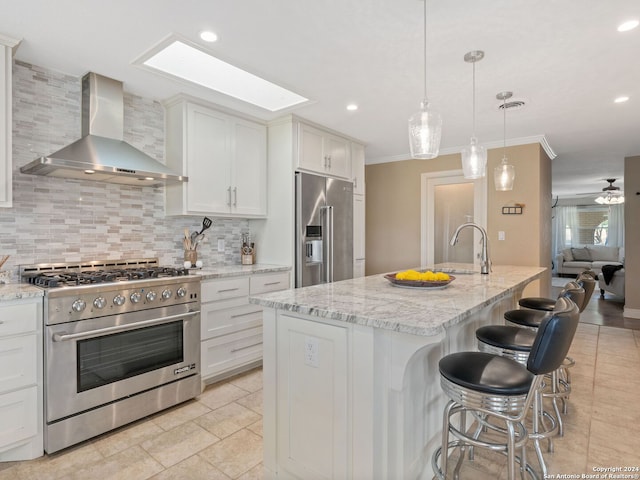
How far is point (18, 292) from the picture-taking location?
199 centimetres

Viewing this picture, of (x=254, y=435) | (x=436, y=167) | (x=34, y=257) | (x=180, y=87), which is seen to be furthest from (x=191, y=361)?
(x=436, y=167)

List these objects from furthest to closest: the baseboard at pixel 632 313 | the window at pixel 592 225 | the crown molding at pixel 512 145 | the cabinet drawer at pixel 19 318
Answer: the window at pixel 592 225 < the baseboard at pixel 632 313 < the crown molding at pixel 512 145 < the cabinet drawer at pixel 19 318

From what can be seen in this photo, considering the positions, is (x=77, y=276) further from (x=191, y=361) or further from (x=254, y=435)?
(x=254, y=435)

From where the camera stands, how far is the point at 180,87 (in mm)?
2895

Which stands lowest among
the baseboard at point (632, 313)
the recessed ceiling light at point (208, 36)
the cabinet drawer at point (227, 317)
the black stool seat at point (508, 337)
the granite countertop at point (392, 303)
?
the baseboard at point (632, 313)

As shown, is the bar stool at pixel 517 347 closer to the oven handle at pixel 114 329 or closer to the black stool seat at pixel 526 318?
the black stool seat at pixel 526 318

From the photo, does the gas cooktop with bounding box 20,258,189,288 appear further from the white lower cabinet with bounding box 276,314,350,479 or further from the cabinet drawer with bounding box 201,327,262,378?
the white lower cabinet with bounding box 276,314,350,479

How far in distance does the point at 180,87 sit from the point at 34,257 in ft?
5.36

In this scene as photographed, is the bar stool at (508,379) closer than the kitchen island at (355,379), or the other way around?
the bar stool at (508,379)

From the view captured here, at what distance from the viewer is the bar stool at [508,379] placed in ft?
4.17

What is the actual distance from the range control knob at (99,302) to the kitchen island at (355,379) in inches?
44.5

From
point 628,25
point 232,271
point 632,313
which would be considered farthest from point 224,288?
point 632,313

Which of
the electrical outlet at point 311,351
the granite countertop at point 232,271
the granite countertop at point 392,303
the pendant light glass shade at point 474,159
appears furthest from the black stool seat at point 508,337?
the granite countertop at point 232,271

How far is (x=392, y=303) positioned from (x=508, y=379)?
1.74 feet
